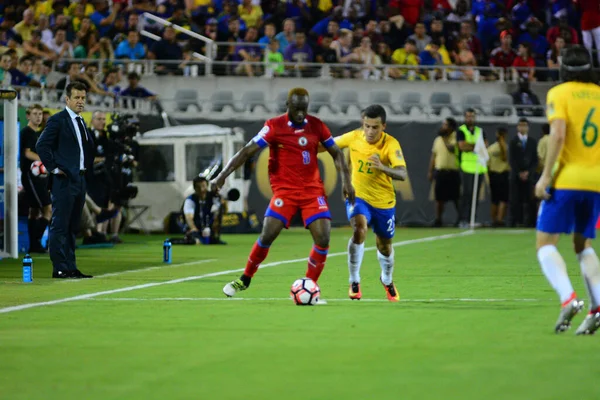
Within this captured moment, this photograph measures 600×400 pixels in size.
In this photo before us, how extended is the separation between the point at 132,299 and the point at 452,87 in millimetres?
20025

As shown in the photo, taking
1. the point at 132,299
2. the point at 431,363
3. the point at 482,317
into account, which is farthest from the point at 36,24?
the point at 431,363

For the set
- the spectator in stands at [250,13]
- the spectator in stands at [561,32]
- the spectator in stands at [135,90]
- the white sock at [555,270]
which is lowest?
the white sock at [555,270]

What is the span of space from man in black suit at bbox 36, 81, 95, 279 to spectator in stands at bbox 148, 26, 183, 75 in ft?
49.6

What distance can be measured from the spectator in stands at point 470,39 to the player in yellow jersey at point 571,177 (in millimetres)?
23270

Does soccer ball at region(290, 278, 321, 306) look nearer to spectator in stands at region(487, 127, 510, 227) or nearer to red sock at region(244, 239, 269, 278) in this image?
red sock at region(244, 239, 269, 278)

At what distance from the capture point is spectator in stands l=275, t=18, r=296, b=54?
101ft

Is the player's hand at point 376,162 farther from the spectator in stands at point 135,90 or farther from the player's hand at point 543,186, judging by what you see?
the spectator in stands at point 135,90

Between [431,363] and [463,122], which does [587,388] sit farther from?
[463,122]

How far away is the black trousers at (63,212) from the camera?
48.0 feet

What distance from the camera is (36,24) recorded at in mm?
29016

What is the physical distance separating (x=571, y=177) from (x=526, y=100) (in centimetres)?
2183

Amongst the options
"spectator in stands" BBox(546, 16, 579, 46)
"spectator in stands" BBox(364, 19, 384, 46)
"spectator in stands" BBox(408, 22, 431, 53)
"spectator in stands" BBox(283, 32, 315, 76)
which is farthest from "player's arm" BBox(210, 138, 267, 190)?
"spectator in stands" BBox(546, 16, 579, 46)

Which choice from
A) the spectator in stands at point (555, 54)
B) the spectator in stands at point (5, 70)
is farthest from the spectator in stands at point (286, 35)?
the spectator in stands at point (5, 70)

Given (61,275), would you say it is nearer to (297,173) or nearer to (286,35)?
(297,173)
